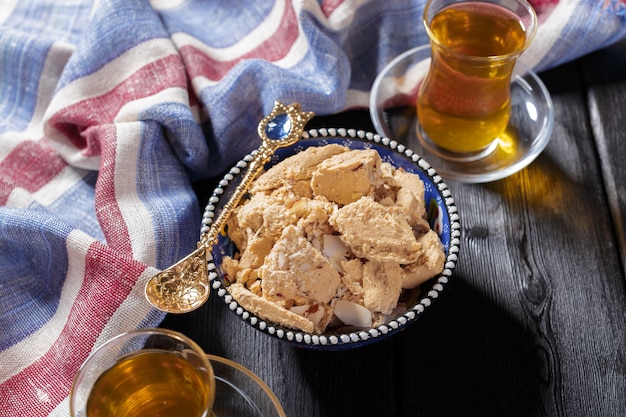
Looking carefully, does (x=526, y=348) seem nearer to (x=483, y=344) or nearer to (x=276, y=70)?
(x=483, y=344)

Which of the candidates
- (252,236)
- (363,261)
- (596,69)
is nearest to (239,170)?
(252,236)

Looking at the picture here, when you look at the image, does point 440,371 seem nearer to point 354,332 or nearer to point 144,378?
point 354,332

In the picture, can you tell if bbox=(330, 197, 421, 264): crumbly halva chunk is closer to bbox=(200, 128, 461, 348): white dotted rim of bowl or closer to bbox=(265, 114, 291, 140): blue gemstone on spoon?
bbox=(200, 128, 461, 348): white dotted rim of bowl

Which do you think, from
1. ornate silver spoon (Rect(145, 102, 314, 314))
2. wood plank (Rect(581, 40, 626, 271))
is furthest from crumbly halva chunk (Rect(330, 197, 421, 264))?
wood plank (Rect(581, 40, 626, 271))

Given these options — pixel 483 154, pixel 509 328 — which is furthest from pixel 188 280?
pixel 483 154

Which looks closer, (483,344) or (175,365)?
(175,365)

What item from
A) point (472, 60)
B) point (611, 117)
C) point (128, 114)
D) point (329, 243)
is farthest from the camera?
point (611, 117)
